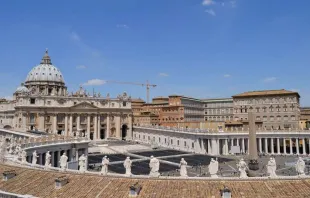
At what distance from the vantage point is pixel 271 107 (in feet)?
330

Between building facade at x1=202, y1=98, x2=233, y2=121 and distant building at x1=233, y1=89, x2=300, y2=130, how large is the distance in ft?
80.1

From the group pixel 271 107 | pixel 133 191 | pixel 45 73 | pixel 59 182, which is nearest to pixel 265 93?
pixel 271 107

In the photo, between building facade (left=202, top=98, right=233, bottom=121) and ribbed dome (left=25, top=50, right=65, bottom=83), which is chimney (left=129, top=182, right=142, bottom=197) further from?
building facade (left=202, top=98, right=233, bottom=121)

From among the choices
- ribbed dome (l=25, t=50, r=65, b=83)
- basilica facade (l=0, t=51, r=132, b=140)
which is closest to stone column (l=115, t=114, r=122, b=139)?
basilica facade (l=0, t=51, r=132, b=140)

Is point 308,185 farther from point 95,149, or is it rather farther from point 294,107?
point 294,107

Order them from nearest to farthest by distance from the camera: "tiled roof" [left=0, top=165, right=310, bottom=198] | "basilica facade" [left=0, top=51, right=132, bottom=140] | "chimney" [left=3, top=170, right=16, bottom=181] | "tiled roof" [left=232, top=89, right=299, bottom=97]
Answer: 1. "tiled roof" [left=0, top=165, right=310, bottom=198]
2. "chimney" [left=3, top=170, right=16, bottom=181]
3. "basilica facade" [left=0, top=51, right=132, bottom=140]
4. "tiled roof" [left=232, top=89, right=299, bottom=97]

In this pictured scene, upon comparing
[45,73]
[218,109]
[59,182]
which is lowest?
[59,182]

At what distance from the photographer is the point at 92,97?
352 ft

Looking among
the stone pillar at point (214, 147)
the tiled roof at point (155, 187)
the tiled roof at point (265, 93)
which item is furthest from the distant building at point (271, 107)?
the tiled roof at point (155, 187)

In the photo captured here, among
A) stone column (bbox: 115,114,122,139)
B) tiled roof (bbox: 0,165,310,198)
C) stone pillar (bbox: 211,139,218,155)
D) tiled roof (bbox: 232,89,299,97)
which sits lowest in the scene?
stone pillar (bbox: 211,139,218,155)

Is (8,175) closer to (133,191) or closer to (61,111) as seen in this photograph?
(133,191)

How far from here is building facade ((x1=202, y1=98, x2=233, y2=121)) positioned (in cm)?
13238

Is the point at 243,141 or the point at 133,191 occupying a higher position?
the point at 133,191

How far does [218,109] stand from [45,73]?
74475 millimetres
